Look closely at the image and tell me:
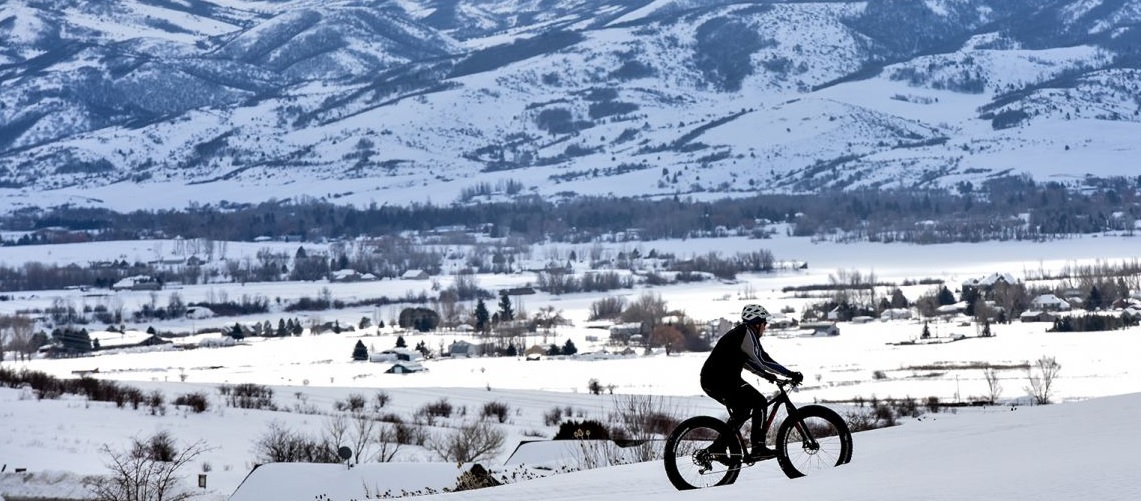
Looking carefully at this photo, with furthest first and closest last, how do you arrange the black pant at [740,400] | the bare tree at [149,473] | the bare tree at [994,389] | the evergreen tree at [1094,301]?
the evergreen tree at [1094,301] < the bare tree at [994,389] < the bare tree at [149,473] < the black pant at [740,400]

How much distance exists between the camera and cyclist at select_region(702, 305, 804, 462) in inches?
570

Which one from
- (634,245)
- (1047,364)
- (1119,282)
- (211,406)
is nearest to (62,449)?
(211,406)

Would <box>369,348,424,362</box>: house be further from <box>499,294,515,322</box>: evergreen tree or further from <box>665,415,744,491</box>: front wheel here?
<box>665,415,744,491</box>: front wheel

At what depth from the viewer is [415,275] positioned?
534 ft

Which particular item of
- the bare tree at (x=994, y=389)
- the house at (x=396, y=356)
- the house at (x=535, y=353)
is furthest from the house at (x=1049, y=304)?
the bare tree at (x=994, y=389)

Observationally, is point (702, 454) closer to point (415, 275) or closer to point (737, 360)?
point (737, 360)

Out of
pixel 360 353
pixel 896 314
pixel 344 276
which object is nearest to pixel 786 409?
pixel 360 353

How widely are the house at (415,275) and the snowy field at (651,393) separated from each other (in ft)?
24.7

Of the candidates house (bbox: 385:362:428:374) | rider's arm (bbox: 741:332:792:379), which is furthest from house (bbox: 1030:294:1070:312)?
rider's arm (bbox: 741:332:792:379)

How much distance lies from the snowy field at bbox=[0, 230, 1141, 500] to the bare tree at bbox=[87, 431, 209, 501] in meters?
0.66

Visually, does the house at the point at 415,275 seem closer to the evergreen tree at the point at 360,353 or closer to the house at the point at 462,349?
the house at the point at 462,349

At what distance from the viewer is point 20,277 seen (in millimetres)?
168250

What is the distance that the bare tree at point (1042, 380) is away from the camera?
48.6 m

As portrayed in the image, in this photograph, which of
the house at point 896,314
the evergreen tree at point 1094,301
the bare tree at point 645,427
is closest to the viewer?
the bare tree at point 645,427
